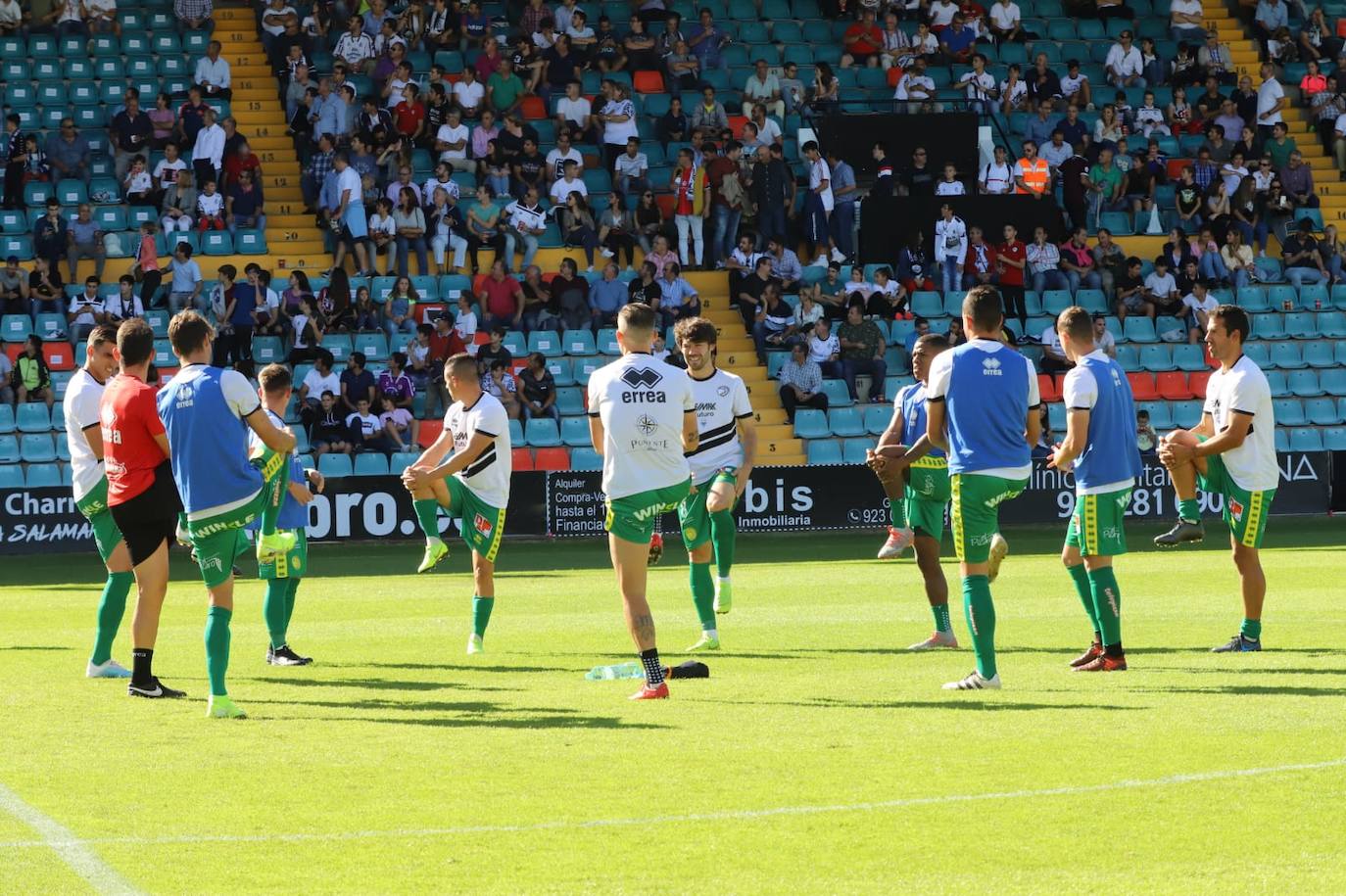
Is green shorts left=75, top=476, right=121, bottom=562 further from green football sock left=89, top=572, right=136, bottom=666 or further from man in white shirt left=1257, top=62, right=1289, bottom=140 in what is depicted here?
man in white shirt left=1257, top=62, right=1289, bottom=140

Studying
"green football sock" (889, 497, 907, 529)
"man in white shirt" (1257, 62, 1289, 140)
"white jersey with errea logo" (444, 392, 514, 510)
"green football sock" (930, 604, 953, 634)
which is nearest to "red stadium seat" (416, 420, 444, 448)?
"green football sock" (889, 497, 907, 529)

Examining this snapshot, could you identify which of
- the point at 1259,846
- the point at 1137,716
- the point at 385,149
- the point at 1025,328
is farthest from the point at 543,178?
the point at 1259,846

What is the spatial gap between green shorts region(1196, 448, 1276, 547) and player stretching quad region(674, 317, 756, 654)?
3123 millimetres

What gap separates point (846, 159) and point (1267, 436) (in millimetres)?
19111

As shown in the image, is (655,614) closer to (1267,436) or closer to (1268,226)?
(1267,436)

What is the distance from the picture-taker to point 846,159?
99.0ft

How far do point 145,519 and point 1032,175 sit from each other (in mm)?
22244

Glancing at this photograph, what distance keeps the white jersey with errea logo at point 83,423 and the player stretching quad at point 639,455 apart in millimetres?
3901

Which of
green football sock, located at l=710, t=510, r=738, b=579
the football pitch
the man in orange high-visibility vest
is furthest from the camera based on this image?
the man in orange high-visibility vest

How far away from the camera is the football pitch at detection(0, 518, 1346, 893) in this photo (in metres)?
6.13

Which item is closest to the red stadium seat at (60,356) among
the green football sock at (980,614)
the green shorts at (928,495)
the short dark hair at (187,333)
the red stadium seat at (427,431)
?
the red stadium seat at (427,431)

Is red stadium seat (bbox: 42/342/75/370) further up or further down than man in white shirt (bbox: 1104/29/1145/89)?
further down

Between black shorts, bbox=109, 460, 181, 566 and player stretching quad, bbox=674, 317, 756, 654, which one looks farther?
player stretching quad, bbox=674, 317, 756, 654

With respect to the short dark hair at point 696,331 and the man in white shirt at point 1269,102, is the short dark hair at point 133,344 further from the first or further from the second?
the man in white shirt at point 1269,102
